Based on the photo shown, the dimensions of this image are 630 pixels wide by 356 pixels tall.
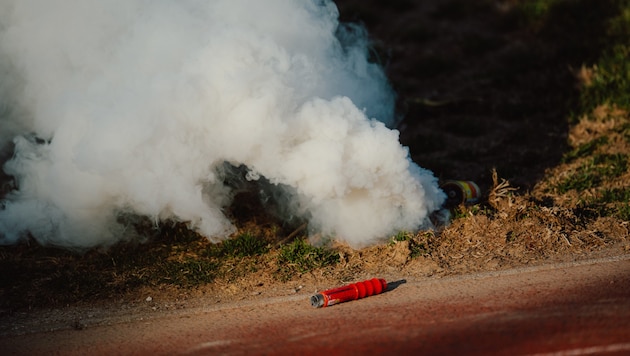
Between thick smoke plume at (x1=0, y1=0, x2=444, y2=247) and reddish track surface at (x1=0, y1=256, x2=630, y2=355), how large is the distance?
3.25 ft

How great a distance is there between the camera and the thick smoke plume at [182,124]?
21.0 ft

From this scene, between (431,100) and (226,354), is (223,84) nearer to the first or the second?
(226,354)

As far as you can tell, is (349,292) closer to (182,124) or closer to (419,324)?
(419,324)

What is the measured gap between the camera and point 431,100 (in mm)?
10711

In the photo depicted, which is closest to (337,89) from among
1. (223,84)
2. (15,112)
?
(223,84)

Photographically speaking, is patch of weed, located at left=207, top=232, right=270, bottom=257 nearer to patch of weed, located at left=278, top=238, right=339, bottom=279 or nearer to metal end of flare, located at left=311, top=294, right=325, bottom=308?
patch of weed, located at left=278, top=238, right=339, bottom=279

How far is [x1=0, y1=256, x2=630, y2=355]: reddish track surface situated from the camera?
511 cm

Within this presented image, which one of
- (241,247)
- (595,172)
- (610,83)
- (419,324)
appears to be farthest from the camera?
(610,83)

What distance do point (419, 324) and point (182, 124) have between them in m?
2.75

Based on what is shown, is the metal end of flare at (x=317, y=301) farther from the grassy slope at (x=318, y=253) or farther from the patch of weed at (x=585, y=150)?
the patch of weed at (x=585, y=150)

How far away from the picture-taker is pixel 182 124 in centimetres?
657

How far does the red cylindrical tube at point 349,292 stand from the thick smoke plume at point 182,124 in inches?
31.0

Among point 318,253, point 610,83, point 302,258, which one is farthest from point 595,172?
point 302,258

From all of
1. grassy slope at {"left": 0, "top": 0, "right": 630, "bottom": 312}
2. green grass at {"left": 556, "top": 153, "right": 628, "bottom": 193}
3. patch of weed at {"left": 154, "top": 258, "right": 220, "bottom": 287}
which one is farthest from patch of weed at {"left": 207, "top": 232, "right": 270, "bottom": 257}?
green grass at {"left": 556, "top": 153, "right": 628, "bottom": 193}
